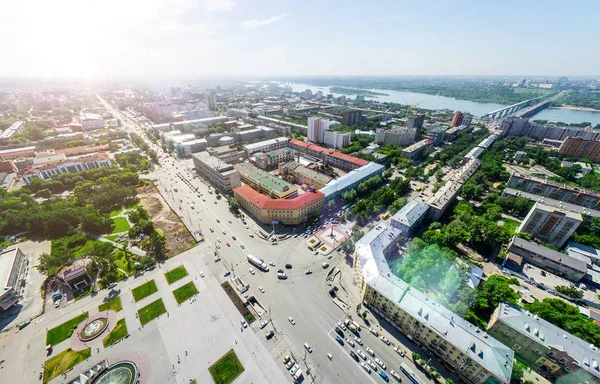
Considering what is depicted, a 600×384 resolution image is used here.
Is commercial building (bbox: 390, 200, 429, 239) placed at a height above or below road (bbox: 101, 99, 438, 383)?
above

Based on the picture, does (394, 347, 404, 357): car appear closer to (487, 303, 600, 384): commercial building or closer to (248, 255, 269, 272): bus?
(487, 303, 600, 384): commercial building

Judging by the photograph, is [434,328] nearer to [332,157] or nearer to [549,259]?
[549,259]

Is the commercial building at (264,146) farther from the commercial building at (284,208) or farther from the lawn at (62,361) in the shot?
the lawn at (62,361)

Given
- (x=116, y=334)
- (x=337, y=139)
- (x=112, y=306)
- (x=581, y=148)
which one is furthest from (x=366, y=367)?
(x=581, y=148)

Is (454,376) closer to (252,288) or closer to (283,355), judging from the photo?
(283,355)

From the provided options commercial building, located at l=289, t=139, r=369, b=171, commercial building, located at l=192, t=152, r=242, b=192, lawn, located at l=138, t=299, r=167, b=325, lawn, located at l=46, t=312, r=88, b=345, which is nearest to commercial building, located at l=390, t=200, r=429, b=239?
commercial building, located at l=289, t=139, r=369, b=171

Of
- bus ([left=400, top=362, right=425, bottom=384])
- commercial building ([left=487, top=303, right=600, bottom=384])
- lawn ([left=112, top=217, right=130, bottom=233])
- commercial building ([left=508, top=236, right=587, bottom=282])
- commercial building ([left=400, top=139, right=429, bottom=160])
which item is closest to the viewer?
commercial building ([left=487, top=303, right=600, bottom=384])

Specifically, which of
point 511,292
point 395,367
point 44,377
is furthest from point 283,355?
point 511,292
